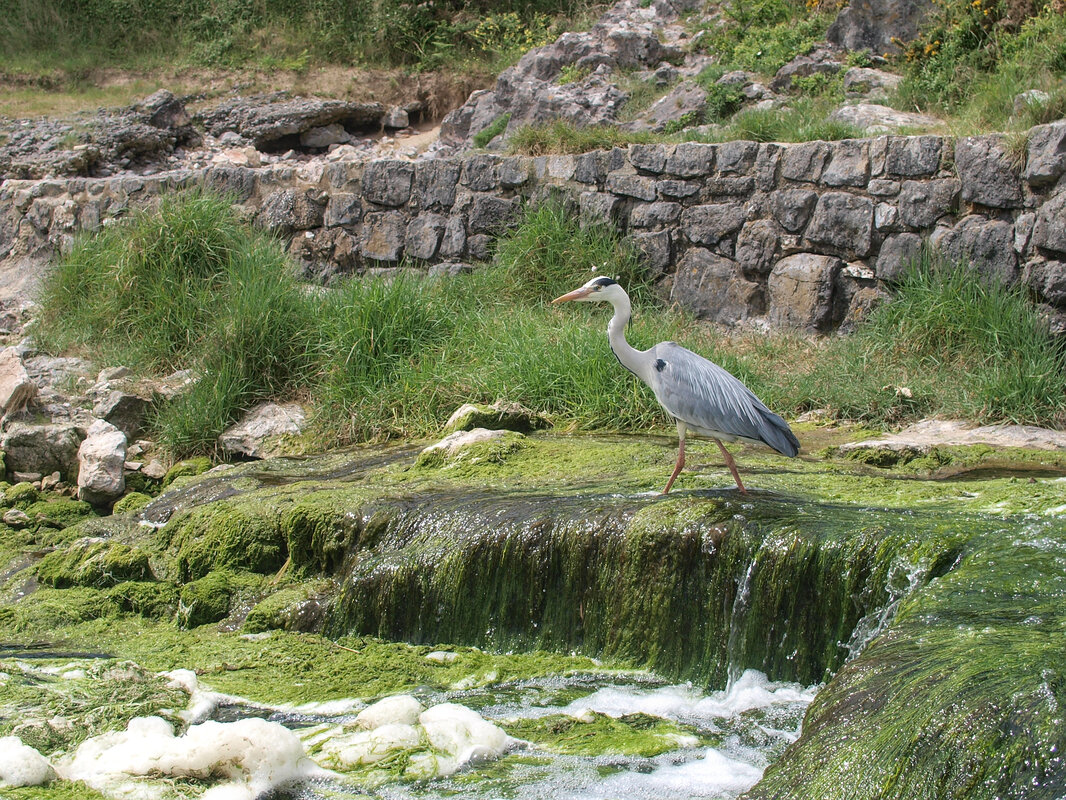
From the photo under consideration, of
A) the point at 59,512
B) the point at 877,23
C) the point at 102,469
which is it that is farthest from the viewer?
the point at 877,23

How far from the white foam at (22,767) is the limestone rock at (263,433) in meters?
4.04

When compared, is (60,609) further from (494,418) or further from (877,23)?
(877,23)

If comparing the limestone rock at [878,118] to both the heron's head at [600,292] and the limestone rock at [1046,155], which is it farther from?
the heron's head at [600,292]

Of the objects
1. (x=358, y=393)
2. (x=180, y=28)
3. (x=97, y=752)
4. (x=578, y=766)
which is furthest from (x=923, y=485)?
(x=180, y=28)

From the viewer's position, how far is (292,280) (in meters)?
7.78

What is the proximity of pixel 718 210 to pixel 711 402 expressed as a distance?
4.14 m

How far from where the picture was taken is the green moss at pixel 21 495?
5949 mm

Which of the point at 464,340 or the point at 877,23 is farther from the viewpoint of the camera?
the point at 877,23

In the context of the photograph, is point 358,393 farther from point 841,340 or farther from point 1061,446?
point 1061,446

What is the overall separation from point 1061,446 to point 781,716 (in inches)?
115

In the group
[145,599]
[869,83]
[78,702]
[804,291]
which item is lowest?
[145,599]

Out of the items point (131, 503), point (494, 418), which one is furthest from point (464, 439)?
point (131, 503)

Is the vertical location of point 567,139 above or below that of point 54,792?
above

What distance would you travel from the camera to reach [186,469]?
6.39 metres
